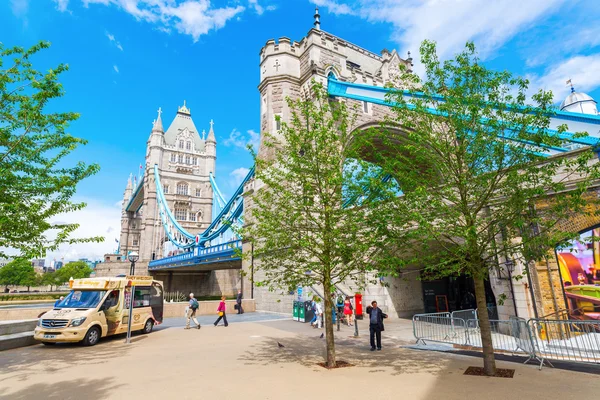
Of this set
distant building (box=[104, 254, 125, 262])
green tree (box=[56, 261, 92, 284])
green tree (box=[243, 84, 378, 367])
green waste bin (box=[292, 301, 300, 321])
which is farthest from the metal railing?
green tree (box=[56, 261, 92, 284])

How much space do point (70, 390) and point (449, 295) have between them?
1864cm

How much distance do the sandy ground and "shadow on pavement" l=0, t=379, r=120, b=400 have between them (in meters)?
0.02

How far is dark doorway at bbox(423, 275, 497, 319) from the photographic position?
1811cm

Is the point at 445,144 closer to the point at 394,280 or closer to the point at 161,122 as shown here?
the point at 394,280

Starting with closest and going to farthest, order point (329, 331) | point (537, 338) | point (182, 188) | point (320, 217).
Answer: point (329, 331) → point (320, 217) → point (537, 338) → point (182, 188)

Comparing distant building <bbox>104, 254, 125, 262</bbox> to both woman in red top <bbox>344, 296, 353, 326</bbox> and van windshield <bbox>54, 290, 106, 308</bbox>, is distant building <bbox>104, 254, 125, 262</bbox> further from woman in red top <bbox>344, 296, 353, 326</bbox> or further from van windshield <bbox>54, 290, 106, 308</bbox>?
woman in red top <bbox>344, 296, 353, 326</bbox>

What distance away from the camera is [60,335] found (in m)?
9.67

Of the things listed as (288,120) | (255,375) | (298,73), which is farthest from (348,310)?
(298,73)

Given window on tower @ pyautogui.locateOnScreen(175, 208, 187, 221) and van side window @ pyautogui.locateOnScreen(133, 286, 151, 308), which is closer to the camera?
van side window @ pyautogui.locateOnScreen(133, 286, 151, 308)

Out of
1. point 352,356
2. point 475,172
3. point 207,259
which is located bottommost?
point 352,356

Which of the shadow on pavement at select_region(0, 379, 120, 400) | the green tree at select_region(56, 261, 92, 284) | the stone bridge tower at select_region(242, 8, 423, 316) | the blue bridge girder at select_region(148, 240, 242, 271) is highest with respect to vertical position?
the stone bridge tower at select_region(242, 8, 423, 316)

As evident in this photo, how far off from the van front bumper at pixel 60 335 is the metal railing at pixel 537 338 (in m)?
9.50

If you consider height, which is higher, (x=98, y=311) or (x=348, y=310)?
(x=98, y=311)

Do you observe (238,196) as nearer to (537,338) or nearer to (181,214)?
(537,338)
